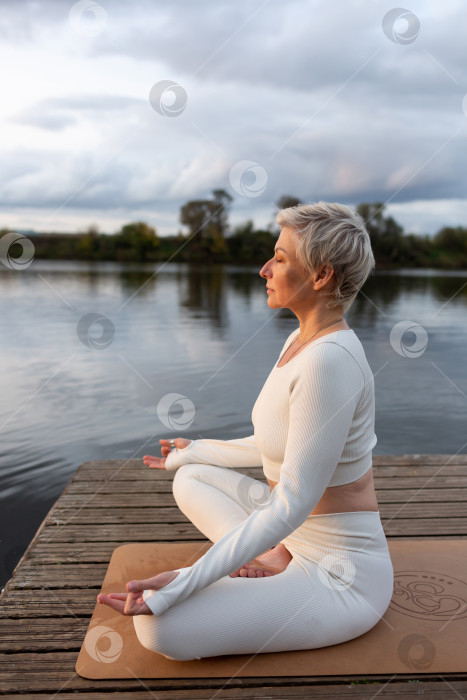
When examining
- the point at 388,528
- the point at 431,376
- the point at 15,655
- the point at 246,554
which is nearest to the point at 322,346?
the point at 246,554

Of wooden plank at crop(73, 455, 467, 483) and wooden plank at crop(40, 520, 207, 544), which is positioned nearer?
wooden plank at crop(40, 520, 207, 544)

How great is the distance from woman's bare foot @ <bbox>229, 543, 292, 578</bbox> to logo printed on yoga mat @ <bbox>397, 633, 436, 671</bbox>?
45 cm

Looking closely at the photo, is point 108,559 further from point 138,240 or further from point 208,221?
point 138,240

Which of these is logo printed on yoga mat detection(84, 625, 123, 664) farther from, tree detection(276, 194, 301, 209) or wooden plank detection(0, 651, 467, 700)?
tree detection(276, 194, 301, 209)

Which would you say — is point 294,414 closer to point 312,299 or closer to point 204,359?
point 312,299

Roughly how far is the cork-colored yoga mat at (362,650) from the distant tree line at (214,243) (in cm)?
3313

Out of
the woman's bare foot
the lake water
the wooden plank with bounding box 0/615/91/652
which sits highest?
the woman's bare foot

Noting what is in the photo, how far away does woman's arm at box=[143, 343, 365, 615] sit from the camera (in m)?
1.80

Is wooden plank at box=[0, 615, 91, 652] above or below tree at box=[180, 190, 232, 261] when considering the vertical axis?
below

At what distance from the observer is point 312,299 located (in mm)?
2100

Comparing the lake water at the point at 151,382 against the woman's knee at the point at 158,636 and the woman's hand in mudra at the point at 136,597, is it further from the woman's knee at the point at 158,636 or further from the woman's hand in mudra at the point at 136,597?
the woman's hand in mudra at the point at 136,597

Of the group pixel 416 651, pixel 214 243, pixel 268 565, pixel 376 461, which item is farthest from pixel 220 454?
pixel 214 243

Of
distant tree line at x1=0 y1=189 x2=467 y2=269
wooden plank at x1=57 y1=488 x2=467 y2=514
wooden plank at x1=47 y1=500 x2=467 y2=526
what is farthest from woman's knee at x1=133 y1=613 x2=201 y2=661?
distant tree line at x1=0 y1=189 x2=467 y2=269

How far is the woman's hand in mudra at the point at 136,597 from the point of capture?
1758 mm
